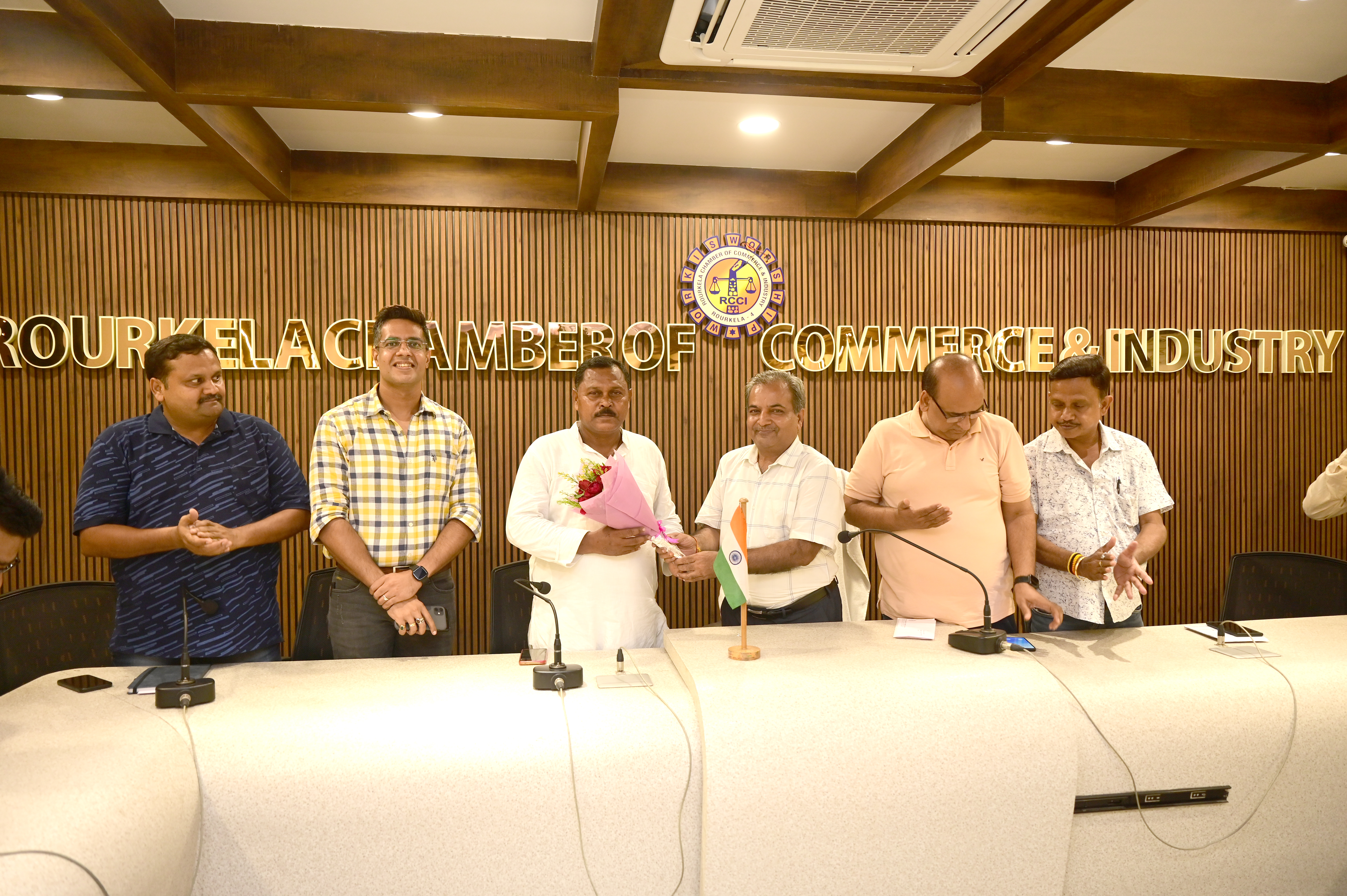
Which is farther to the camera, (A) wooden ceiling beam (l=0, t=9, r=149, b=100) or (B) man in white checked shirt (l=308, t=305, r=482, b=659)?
(A) wooden ceiling beam (l=0, t=9, r=149, b=100)

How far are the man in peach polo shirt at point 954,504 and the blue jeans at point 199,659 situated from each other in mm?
2269

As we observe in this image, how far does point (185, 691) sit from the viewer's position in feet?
7.01

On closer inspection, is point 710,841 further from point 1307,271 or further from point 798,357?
point 1307,271

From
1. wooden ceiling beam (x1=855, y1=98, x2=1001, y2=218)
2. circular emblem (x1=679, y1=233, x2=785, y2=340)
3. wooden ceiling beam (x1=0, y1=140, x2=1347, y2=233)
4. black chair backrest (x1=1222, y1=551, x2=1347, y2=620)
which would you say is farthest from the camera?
circular emblem (x1=679, y1=233, x2=785, y2=340)

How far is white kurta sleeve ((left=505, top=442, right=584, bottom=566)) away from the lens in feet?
9.57

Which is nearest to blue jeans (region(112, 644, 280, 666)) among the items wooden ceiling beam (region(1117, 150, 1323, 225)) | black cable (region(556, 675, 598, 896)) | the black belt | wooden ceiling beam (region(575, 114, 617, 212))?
black cable (region(556, 675, 598, 896))

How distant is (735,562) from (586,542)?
23.9 inches

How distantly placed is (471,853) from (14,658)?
2.01 meters

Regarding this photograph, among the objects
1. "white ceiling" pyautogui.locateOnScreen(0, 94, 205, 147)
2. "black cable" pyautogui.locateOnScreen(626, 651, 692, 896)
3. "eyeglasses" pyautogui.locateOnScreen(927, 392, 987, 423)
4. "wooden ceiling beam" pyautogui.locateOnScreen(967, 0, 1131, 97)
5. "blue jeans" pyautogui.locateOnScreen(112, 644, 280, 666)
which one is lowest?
"black cable" pyautogui.locateOnScreen(626, 651, 692, 896)

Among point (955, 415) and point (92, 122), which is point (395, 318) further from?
point (92, 122)

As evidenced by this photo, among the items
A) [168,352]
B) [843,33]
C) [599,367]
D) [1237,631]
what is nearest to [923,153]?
[843,33]

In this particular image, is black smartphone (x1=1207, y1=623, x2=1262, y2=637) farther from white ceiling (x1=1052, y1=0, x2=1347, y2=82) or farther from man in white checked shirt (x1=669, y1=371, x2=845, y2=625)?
white ceiling (x1=1052, y1=0, x2=1347, y2=82)

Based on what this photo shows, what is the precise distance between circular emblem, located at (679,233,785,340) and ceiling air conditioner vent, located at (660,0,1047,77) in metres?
2.04

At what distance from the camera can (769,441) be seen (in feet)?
10.9
